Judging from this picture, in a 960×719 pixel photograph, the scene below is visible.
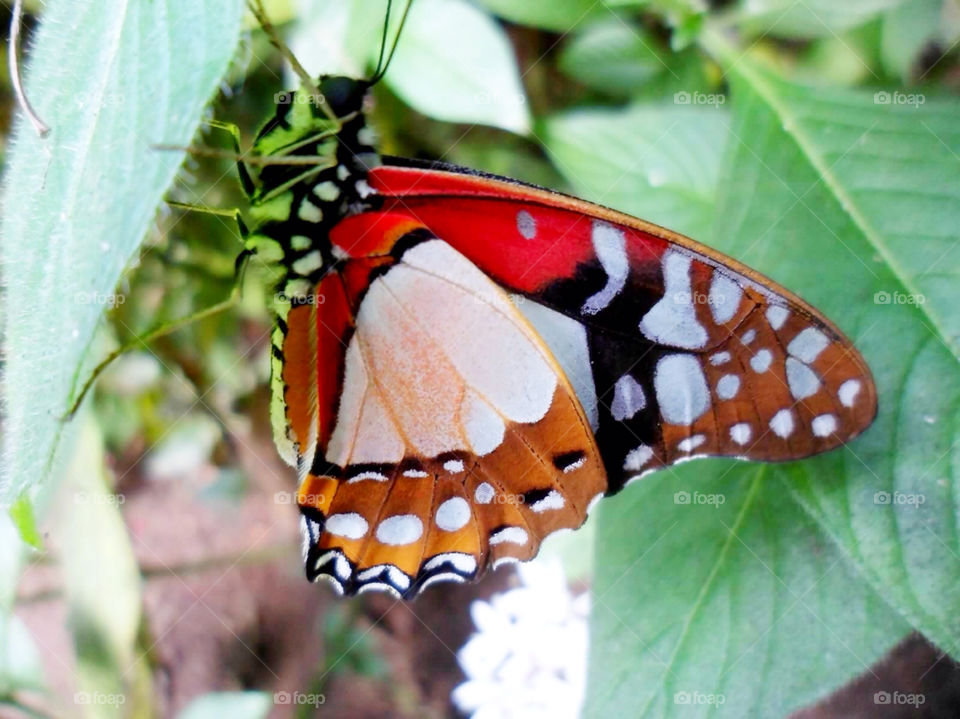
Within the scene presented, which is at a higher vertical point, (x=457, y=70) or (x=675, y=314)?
(x=457, y=70)

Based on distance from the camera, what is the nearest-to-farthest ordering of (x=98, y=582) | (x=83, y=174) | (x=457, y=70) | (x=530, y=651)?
(x=83, y=174)
(x=457, y=70)
(x=530, y=651)
(x=98, y=582)

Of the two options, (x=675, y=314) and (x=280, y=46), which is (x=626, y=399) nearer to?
(x=675, y=314)

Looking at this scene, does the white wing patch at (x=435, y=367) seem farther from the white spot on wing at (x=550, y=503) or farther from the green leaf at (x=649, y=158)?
the green leaf at (x=649, y=158)

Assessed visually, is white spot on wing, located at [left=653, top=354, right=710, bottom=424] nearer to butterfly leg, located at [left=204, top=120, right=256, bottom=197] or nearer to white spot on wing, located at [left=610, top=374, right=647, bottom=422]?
white spot on wing, located at [left=610, top=374, right=647, bottom=422]

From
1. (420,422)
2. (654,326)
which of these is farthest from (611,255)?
(420,422)

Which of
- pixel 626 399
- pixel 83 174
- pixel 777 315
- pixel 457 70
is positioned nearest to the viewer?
pixel 83 174

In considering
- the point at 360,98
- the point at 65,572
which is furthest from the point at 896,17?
the point at 65,572
